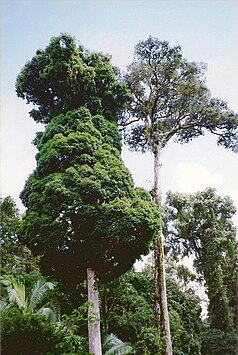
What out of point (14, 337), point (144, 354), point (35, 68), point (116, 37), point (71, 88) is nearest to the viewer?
point (14, 337)

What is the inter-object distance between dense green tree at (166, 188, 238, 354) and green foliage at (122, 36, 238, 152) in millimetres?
2421

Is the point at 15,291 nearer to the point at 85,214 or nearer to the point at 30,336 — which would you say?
the point at 85,214

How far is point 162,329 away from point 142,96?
21.4 feet

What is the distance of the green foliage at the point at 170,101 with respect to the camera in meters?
10.9

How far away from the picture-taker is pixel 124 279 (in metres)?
9.73

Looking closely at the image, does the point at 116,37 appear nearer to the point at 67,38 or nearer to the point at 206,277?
the point at 67,38

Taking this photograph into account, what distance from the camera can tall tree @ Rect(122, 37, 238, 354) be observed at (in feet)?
35.6

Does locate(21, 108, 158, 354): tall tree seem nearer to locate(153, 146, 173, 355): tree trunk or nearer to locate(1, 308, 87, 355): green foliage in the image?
locate(153, 146, 173, 355): tree trunk

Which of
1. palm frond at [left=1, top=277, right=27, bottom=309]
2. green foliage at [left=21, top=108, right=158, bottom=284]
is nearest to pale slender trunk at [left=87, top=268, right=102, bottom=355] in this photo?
green foliage at [left=21, top=108, right=158, bottom=284]

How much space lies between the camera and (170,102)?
11344mm

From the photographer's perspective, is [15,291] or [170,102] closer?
[15,291]

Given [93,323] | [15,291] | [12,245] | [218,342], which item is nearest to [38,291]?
[15,291]

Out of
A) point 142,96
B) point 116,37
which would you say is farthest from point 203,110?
point 116,37

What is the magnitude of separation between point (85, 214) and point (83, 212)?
0.17 ft
